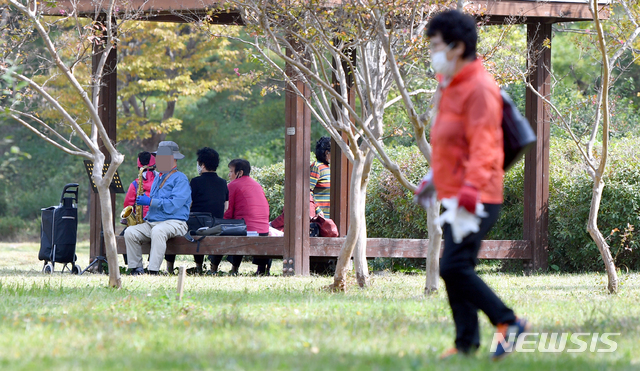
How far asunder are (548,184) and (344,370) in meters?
7.54

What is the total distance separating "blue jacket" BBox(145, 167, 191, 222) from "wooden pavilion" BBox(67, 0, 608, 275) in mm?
405

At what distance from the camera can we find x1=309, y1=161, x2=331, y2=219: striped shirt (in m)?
10.6

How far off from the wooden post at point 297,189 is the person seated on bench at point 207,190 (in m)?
1.42

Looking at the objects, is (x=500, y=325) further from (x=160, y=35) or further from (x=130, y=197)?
(x=160, y=35)

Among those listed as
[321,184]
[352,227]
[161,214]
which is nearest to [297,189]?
[321,184]

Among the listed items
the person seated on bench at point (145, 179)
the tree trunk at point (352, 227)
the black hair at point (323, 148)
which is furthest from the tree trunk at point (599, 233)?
the person seated on bench at point (145, 179)

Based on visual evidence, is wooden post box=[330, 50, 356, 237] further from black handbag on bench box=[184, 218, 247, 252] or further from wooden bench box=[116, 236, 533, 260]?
black handbag on bench box=[184, 218, 247, 252]

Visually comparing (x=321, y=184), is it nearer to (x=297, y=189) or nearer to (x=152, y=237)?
(x=297, y=189)

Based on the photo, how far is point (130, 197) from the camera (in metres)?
10.4

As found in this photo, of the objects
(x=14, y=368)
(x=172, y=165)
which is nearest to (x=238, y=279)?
(x=172, y=165)

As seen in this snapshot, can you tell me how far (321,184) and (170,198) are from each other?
2.16m

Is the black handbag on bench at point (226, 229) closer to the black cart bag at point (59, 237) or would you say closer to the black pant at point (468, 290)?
the black cart bag at point (59, 237)

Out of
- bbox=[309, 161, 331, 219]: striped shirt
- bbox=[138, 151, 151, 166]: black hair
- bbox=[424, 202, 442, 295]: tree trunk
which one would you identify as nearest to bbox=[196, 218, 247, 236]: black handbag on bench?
bbox=[309, 161, 331, 219]: striped shirt

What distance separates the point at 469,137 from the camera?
3.61 m
